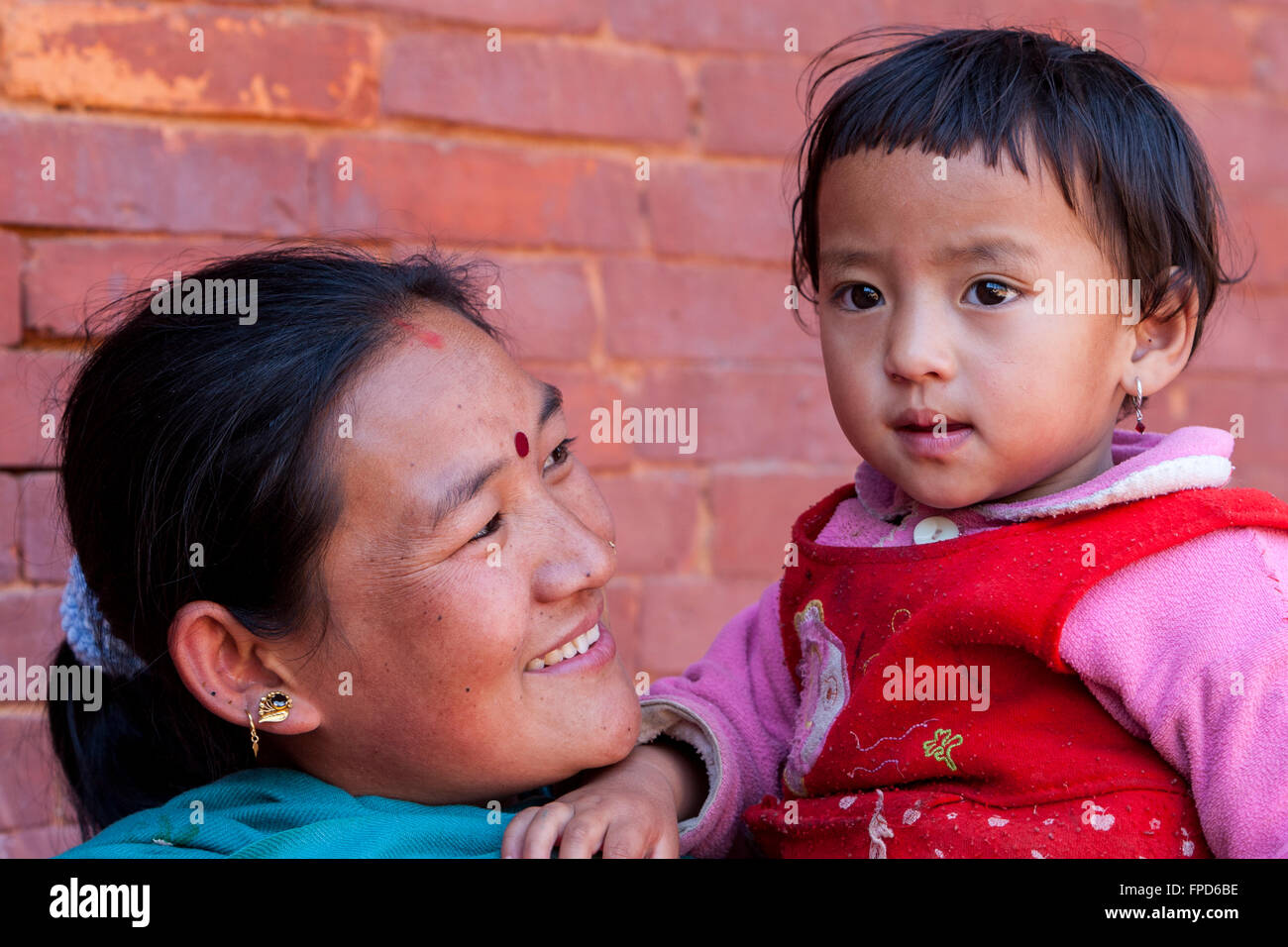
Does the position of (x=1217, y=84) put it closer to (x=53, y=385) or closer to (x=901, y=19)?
(x=901, y=19)

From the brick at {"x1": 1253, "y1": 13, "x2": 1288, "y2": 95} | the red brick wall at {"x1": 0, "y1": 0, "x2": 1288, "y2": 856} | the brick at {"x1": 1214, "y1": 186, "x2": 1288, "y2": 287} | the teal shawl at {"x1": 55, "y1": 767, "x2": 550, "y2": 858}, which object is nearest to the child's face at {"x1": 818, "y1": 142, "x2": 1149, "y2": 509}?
the teal shawl at {"x1": 55, "y1": 767, "x2": 550, "y2": 858}

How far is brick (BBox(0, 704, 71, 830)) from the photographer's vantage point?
219 centimetres

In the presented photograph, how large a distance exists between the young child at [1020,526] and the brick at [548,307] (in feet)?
3.09

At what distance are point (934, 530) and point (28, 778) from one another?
66.1 inches

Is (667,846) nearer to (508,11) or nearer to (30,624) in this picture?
(30,624)

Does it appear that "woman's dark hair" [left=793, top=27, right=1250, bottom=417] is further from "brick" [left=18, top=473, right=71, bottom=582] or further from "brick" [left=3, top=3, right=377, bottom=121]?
"brick" [left=18, top=473, right=71, bottom=582]

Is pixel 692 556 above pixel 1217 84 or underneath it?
underneath

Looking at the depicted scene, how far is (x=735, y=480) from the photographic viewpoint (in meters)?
2.54

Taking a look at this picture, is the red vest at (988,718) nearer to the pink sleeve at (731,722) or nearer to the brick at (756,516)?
the pink sleeve at (731,722)

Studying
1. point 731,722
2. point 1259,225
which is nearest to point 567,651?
point 731,722

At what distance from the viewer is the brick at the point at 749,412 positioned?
2486 mm

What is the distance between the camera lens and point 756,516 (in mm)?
2562

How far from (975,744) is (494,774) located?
0.53m
